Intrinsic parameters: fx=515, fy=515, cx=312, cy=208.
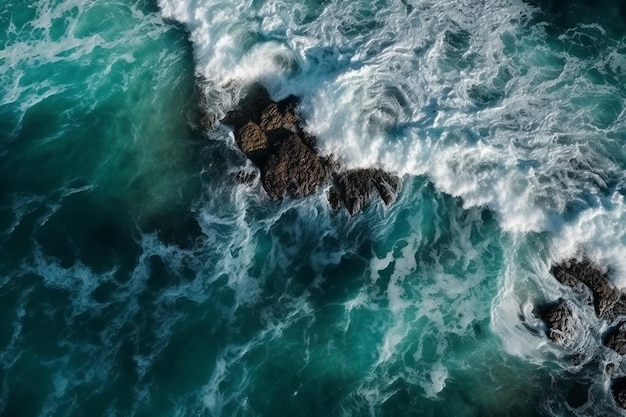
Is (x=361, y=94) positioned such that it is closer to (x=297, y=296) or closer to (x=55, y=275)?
(x=297, y=296)

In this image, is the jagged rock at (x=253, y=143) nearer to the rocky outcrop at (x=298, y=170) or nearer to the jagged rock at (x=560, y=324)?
the rocky outcrop at (x=298, y=170)

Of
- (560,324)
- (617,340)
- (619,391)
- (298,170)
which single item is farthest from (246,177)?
(619,391)

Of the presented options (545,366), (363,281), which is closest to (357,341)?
(363,281)

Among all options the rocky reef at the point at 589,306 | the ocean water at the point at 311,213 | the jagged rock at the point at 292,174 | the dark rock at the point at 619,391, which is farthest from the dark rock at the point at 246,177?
the dark rock at the point at 619,391

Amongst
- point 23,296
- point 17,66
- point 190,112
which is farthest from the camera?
point 17,66

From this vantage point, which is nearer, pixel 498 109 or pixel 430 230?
pixel 430 230

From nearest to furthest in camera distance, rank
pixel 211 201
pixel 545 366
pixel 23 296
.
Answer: pixel 545 366 < pixel 23 296 < pixel 211 201
